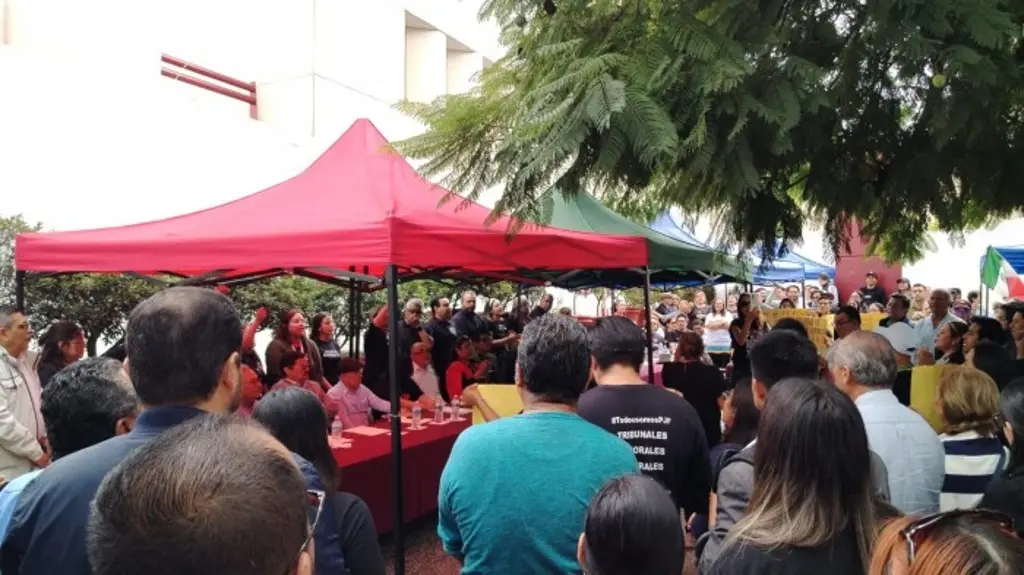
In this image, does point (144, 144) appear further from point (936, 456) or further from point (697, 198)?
point (936, 456)

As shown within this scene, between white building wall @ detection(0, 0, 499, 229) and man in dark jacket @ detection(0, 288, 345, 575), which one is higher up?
white building wall @ detection(0, 0, 499, 229)

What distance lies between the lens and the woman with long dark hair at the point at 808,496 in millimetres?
1843

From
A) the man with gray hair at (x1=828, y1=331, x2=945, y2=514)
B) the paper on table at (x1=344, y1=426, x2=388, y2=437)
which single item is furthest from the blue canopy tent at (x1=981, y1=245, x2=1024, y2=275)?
the man with gray hair at (x1=828, y1=331, x2=945, y2=514)

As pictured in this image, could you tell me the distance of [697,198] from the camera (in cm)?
482

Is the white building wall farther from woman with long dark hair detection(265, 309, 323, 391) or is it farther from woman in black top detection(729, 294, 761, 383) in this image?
woman in black top detection(729, 294, 761, 383)

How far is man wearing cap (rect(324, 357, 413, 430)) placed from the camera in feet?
22.6

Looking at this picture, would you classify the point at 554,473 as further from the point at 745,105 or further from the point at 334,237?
the point at 334,237

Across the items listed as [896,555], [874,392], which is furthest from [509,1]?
[896,555]

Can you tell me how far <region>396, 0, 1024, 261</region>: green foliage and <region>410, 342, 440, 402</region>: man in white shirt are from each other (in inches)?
152

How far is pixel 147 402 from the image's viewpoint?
5.98ft

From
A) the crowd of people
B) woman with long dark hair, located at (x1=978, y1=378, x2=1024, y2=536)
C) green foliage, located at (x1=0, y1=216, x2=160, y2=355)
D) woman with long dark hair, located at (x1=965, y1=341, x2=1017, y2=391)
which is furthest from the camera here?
green foliage, located at (x1=0, y1=216, x2=160, y2=355)

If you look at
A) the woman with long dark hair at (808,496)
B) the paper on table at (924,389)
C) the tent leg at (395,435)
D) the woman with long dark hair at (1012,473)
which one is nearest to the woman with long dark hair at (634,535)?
the woman with long dark hair at (808,496)

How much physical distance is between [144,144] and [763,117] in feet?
37.0

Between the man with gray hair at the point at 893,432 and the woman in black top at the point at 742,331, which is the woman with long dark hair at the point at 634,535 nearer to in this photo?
the man with gray hair at the point at 893,432
